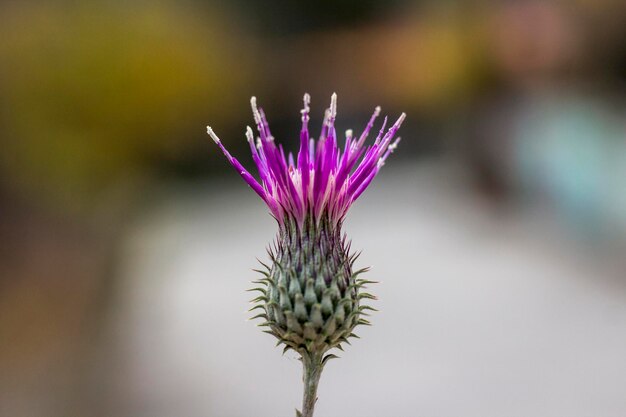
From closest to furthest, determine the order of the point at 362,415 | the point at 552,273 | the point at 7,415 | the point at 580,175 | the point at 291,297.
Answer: the point at 291,297 → the point at 7,415 → the point at 362,415 → the point at 552,273 → the point at 580,175

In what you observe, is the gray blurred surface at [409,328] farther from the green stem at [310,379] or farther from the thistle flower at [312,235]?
the green stem at [310,379]

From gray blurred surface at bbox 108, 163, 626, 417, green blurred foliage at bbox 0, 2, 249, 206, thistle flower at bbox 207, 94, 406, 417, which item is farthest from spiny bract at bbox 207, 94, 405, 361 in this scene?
green blurred foliage at bbox 0, 2, 249, 206

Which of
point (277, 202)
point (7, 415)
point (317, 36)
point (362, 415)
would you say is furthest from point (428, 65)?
point (277, 202)

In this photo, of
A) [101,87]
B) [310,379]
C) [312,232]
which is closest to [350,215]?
[101,87]

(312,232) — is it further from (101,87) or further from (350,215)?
(101,87)

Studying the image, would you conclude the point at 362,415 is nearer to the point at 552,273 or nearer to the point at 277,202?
the point at 552,273

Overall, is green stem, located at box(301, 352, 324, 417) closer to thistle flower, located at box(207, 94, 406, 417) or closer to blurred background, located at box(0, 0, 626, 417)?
thistle flower, located at box(207, 94, 406, 417)

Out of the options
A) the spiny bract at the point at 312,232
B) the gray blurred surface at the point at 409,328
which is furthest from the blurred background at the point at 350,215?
the spiny bract at the point at 312,232
